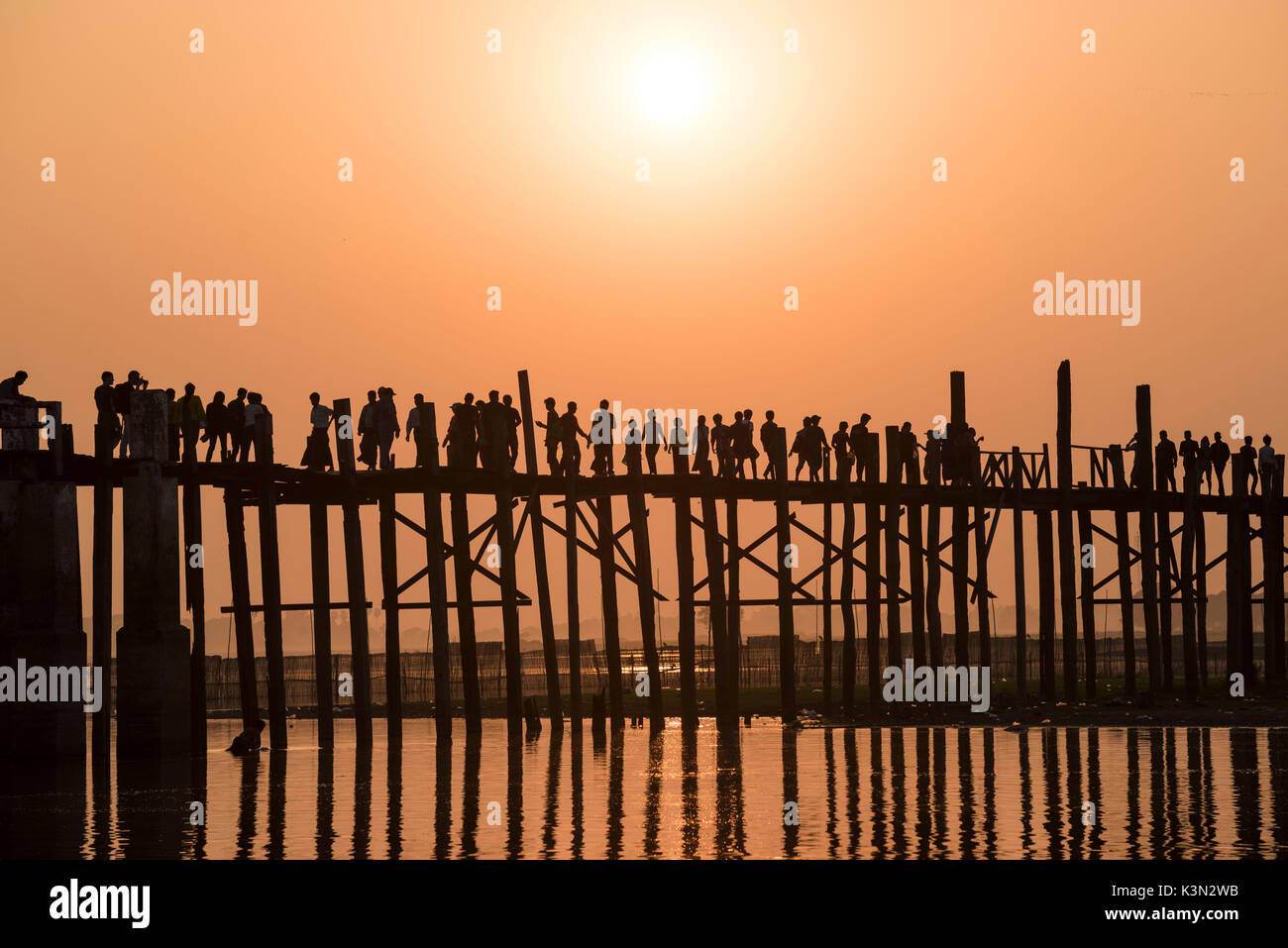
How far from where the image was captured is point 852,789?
80.7 feet

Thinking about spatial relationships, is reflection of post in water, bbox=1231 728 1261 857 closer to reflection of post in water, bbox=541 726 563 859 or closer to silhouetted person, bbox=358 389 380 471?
reflection of post in water, bbox=541 726 563 859

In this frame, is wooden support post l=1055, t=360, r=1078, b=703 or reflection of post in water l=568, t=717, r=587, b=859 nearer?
reflection of post in water l=568, t=717, r=587, b=859

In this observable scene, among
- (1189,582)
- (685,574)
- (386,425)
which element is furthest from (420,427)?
(1189,582)

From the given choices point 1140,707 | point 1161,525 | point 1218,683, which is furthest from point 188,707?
point 1218,683

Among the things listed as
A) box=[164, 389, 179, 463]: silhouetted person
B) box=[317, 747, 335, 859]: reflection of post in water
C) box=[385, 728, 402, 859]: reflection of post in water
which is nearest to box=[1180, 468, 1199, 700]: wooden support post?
box=[385, 728, 402, 859]: reflection of post in water

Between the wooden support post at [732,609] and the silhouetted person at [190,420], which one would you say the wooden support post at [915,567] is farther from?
the silhouetted person at [190,420]

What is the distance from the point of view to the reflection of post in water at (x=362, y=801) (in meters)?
19.5

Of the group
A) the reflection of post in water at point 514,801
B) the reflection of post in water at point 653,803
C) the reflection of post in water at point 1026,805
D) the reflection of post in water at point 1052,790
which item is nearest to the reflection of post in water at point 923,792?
the reflection of post in water at point 1026,805

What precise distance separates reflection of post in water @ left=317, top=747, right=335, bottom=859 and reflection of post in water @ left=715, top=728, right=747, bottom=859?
3854 mm

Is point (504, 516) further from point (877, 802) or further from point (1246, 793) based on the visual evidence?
point (1246, 793)

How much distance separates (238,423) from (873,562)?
1352 cm

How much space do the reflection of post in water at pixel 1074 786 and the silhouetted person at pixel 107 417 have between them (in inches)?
561

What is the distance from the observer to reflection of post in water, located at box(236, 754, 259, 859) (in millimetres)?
19594

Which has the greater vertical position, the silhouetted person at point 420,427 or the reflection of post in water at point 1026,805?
the silhouetted person at point 420,427
